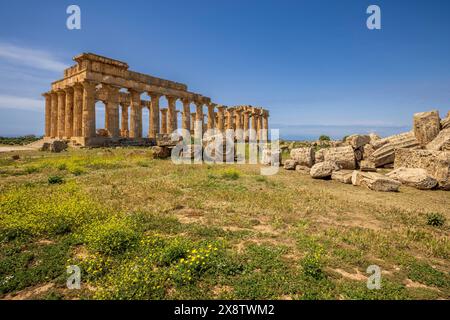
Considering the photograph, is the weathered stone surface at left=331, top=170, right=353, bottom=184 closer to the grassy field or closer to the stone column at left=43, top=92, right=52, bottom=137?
Result: the grassy field

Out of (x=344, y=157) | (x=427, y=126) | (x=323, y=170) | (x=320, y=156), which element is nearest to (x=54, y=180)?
(x=323, y=170)

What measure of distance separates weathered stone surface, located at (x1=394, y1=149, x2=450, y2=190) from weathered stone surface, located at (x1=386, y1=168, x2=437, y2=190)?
40 centimetres

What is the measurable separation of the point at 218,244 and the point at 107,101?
33.0m

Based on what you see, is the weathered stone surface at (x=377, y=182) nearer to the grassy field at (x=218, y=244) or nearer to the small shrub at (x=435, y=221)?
the grassy field at (x=218, y=244)

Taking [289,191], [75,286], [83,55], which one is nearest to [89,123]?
[83,55]

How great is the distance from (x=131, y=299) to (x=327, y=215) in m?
5.54

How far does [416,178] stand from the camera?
10688mm

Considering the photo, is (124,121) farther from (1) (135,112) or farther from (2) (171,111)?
(2) (171,111)

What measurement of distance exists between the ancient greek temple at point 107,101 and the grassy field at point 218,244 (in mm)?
17302

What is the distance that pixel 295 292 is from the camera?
3.48 m

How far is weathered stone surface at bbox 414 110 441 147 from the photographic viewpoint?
1427cm

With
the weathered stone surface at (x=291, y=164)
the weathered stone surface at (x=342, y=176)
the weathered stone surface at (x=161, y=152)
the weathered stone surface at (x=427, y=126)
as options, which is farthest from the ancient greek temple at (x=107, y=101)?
the weathered stone surface at (x=427, y=126)

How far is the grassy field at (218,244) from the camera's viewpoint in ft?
11.8
